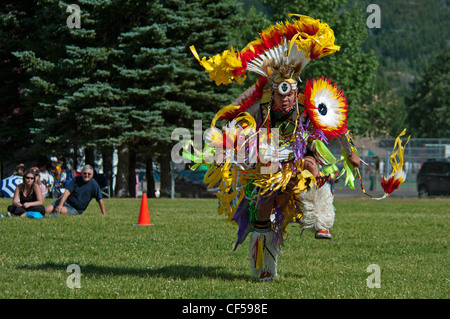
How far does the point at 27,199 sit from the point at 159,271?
26.9 ft

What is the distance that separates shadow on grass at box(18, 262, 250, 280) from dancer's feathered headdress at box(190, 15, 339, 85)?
211 centimetres

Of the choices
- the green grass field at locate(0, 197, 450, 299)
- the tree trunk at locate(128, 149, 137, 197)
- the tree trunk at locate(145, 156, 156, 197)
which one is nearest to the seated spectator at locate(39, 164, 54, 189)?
the tree trunk at locate(128, 149, 137, 197)

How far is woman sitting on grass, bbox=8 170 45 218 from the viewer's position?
587 inches

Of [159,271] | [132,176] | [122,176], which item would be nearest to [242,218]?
[159,271]

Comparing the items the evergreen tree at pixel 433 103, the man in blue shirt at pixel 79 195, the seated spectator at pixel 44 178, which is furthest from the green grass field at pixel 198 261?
the evergreen tree at pixel 433 103

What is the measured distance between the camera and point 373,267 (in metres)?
8.15

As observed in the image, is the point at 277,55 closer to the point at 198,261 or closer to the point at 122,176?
the point at 198,261

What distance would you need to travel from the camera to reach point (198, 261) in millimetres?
8719

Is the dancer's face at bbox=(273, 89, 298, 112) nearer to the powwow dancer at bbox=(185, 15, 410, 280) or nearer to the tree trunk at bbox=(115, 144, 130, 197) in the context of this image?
the powwow dancer at bbox=(185, 15, 410, 280)

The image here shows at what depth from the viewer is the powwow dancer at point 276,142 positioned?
708 cm

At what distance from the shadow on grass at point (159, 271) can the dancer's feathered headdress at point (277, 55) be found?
211 centimetres

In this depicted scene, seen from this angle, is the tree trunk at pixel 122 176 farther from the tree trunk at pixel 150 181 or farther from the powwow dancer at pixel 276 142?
the powwow dancer at pixel 276 142
